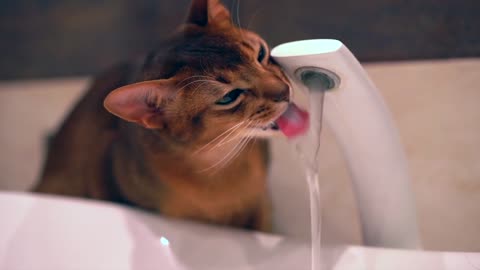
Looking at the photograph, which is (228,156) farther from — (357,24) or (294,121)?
(357,24)

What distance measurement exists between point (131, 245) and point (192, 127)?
17cm

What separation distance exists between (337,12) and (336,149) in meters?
0.20

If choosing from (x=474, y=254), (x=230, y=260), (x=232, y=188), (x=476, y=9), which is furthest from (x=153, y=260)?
(x=476, y=9)

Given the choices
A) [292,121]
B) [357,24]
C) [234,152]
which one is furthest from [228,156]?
[357,24]

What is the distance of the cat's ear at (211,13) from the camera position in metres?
0.71

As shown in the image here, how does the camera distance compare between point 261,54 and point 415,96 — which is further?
point 415,96

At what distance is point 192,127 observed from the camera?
0.71 meters

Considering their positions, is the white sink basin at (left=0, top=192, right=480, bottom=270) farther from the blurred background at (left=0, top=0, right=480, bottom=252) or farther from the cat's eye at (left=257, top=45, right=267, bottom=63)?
the cat's eye at (left=257, top=45, right=267, bottom=63)

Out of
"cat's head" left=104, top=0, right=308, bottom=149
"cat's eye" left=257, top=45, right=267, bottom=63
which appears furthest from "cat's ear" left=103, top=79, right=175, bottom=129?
"cat's eye" left=257, top=45, right=267, bottom=63

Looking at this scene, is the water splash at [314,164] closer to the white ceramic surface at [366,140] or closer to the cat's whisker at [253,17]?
the white ceramic surface at [366,140]

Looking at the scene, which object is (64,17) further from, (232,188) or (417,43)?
(417,43)

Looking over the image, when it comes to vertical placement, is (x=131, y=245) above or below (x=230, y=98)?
below

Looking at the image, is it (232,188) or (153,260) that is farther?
(232,188)

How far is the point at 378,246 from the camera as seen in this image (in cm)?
71
